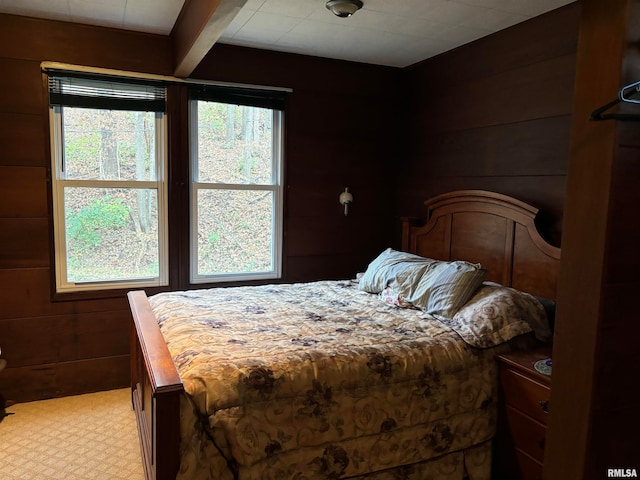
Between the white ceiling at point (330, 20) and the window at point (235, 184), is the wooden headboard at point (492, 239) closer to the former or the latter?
the white ceiling at point (330, 20)

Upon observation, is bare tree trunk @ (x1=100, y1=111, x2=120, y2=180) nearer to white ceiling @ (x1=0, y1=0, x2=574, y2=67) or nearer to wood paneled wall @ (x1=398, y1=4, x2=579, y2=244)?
white ceiling @ (x1=0, y1=0, x2=574, y2=67)

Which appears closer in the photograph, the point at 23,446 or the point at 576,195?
the point at 576,195

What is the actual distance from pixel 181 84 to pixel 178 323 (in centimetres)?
185

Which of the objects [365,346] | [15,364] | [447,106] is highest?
[447,106]

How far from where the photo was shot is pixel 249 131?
3732 millimetres

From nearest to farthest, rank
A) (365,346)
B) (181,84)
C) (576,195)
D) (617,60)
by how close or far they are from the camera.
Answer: (617,60) → (576,195) → (365,346) → (181,84)

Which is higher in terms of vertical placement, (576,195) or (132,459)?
(576,195)

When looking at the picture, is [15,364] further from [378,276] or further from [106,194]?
[378,276]

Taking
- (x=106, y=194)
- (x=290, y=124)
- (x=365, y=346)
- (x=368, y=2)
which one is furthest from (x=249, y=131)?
(x=365, y=346)

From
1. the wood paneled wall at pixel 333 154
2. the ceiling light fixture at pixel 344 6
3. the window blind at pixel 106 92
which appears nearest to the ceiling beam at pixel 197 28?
the window blind at pixel 106 92

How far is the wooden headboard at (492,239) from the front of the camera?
9.00 ft

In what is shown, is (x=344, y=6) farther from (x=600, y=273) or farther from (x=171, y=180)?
(x=600, y=273)

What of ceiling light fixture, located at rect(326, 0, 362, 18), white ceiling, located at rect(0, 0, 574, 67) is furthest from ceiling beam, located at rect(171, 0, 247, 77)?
ceiling light fixture, located at rect(326, 0, 362, 18)

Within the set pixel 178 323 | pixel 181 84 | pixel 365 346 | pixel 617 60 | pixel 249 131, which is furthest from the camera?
pixel 249 131
